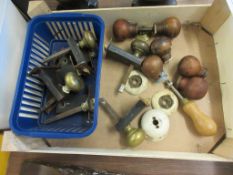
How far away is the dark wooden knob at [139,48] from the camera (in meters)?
0.57

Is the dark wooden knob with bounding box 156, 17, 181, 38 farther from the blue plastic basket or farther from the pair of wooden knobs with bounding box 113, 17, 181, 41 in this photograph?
the blue plastic basket

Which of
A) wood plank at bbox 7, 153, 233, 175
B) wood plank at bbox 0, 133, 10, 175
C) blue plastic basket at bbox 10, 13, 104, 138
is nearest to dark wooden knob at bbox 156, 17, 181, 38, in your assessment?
blue plastic basket at bbox 10, 13, 104, 138

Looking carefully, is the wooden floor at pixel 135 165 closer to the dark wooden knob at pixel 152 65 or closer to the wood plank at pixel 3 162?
the wood plank at pixel 3 162

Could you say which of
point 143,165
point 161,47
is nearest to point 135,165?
point 143,165

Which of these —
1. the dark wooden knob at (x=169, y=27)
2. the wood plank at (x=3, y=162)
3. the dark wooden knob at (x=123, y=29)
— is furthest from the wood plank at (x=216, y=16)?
the wood plank at (x=3, y=162)

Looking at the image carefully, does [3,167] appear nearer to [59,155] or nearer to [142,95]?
[59,155]

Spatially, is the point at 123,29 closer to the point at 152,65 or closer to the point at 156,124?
the point at 152,65

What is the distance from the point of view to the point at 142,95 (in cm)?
60

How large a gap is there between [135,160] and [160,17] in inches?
14.6

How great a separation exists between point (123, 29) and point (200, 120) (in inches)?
11.4

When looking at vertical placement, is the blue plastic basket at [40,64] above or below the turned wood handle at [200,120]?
above

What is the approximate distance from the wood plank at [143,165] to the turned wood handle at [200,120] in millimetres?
78

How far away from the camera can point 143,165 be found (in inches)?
22.0

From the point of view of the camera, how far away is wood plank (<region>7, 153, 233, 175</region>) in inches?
21.4
